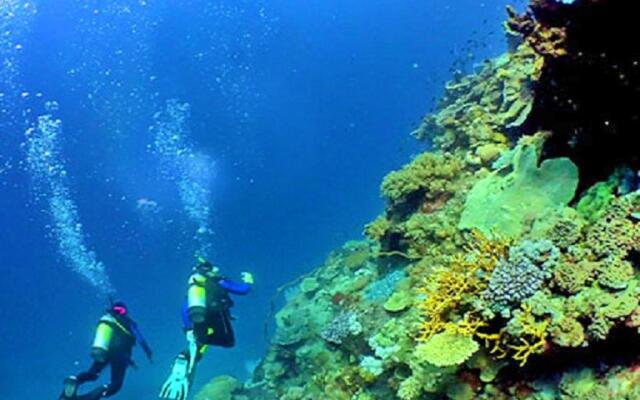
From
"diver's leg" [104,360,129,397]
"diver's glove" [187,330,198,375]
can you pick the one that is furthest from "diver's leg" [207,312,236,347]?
"diver's leg" [104,360,129,397]

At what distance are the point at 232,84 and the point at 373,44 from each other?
123 feet

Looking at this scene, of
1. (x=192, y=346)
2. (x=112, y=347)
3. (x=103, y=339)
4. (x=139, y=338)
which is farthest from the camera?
(x=112, y=347)

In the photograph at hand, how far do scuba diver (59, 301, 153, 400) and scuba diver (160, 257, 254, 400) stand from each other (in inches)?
55.5

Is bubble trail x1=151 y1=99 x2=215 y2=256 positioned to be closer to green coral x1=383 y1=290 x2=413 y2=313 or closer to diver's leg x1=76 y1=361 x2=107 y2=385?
diver's leg x1=76 y1=361 x2=107 y2=385

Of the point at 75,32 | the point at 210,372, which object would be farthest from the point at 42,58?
the point at 210,372

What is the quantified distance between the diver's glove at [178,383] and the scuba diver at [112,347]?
52.3 inches

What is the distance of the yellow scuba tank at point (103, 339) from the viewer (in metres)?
11.1

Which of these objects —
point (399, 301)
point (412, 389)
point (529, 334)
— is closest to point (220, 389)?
point (399, 301)

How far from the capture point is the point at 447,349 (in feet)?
14.1

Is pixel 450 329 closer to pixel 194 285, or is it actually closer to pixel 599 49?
pixel 599 49

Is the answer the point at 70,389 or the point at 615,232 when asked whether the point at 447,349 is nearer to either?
the point at 615,232

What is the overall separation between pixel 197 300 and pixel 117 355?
9.79 ft

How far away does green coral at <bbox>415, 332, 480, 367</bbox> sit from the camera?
13.8ft

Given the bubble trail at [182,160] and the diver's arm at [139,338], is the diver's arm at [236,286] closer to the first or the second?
the diver's arm at [139,338]
